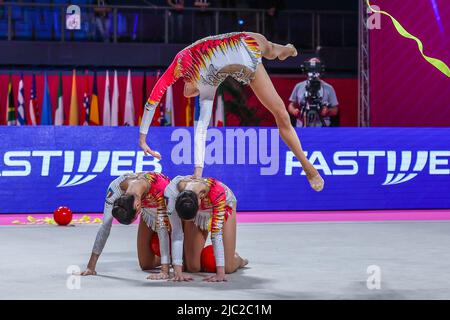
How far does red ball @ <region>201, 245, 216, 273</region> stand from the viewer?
684cm

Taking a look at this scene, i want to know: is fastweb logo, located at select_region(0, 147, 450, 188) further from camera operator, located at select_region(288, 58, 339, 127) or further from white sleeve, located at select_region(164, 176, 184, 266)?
white sleeve, located at select_region(164, 176, 184, 266)

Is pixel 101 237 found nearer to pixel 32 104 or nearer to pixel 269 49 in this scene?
pixel 269 49

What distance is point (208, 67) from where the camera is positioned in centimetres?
720

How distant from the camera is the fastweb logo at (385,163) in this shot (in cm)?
1195

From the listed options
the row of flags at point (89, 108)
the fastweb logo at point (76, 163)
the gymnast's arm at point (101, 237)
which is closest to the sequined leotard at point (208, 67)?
the gymnast's arm at point (101, 237)

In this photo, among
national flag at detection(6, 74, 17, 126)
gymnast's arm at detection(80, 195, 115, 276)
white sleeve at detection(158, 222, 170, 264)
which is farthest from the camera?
national flag at detection(6, 74, 17, 126)

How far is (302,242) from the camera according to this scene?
8.82 metres

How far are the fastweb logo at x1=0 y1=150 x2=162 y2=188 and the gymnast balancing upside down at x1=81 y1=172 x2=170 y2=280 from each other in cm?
449

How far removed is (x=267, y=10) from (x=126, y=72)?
10.3 feet

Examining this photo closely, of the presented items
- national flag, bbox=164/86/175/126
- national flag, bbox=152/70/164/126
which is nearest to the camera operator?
national flag, bbox=164/86/175/126

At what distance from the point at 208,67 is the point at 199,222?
1.31 metres

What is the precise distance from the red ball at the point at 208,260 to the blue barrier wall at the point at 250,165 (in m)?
4.68

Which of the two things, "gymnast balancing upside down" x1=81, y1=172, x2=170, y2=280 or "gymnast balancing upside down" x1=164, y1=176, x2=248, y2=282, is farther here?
"gymnast balancing upside down" x1=81, y1=172, x2=170, y2=280
